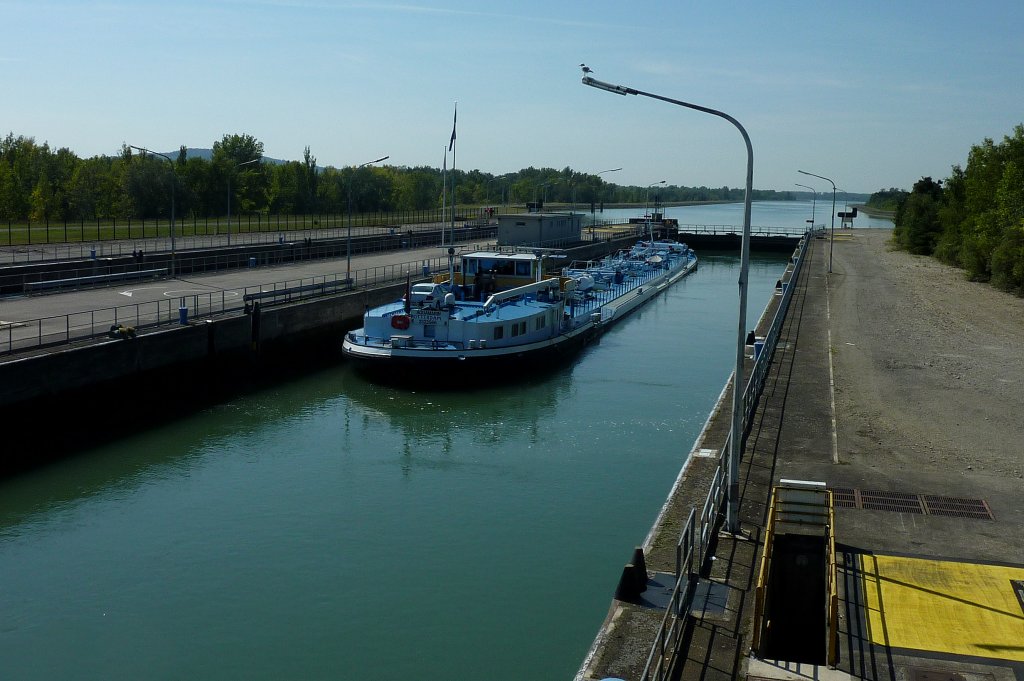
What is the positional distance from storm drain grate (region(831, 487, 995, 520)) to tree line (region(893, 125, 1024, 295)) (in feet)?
145

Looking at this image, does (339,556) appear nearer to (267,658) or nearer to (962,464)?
(267,658)

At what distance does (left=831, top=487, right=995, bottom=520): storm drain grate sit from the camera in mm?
17688

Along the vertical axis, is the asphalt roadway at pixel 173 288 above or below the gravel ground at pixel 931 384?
above

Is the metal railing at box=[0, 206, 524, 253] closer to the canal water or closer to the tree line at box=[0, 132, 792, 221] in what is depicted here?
the tree line at box=[0, 132, 792, 221]

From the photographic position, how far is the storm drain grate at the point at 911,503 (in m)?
17.7

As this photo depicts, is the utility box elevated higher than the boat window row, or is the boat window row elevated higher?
the utility box

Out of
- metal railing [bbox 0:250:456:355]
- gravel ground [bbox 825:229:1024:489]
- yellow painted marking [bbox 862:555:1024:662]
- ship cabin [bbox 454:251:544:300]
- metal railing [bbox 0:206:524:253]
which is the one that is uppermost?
metal railing [bbox 0:206:524:253]

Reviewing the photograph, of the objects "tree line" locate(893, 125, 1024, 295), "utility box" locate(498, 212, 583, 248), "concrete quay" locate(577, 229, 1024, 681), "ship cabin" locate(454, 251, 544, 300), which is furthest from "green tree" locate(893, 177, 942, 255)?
"ship cabin" locate(454, 251, 544, 300)

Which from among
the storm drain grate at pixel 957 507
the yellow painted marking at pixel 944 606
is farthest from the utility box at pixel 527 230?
the yellow painted marking at pixel 944 606

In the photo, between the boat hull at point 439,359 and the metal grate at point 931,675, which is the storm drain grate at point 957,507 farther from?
the boat hull at point 439,359

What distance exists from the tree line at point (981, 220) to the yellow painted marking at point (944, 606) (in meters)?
47.9

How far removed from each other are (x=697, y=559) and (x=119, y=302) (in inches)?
1227

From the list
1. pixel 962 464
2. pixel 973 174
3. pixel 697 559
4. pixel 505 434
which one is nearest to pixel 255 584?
pixel 697 559

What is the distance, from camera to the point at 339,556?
1916cm
